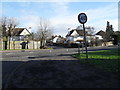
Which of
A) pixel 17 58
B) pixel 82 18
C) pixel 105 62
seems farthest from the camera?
pixel 17 58

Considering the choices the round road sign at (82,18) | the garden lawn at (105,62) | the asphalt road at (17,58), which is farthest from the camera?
the round road sign at (82,18)

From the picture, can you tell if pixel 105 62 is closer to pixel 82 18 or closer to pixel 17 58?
pixel 82 18

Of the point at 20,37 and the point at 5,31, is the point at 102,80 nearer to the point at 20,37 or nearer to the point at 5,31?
the point at 5,31

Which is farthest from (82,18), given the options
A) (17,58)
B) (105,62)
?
(17,58)

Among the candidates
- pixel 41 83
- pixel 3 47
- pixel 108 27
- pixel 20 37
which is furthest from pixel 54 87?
pixel 108 27

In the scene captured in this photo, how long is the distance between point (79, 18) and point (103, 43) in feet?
142

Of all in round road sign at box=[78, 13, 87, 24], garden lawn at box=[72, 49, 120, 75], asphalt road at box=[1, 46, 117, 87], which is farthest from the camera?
round road sign at box=[78, 13, 87, 24]

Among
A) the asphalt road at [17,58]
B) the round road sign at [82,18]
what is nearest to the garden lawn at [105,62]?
the asphalt road at [17,58]

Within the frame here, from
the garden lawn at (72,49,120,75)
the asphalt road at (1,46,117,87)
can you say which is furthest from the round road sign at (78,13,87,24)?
the asphalt road at (1,46,117,87)

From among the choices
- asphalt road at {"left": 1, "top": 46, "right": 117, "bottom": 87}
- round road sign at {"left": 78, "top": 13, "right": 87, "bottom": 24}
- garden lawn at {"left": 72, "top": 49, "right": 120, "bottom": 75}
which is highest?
round road sign at {"left": 78, "top": 13, "right": 87, "bottom": 24}

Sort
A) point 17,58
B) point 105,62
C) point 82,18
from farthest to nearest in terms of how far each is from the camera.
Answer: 1. point 17,58
2. point 82,18
3. point 105,62

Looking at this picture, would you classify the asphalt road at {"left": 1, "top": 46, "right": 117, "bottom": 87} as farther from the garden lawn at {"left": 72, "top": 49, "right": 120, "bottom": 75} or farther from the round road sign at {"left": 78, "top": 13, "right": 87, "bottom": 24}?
the round road sign at {"left": 78, "top": 13, "right": 87, "bottom": 24}

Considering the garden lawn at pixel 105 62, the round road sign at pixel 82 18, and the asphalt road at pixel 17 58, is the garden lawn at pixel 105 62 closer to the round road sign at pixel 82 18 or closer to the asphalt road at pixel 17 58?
the asphalt road at pixel 17 58

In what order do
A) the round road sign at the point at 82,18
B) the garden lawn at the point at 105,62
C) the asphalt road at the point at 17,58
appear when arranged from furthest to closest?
the round road sign at the point at 82,18
the asphalt road at the point at 17,58
the garden lawn at the point at 105,62
